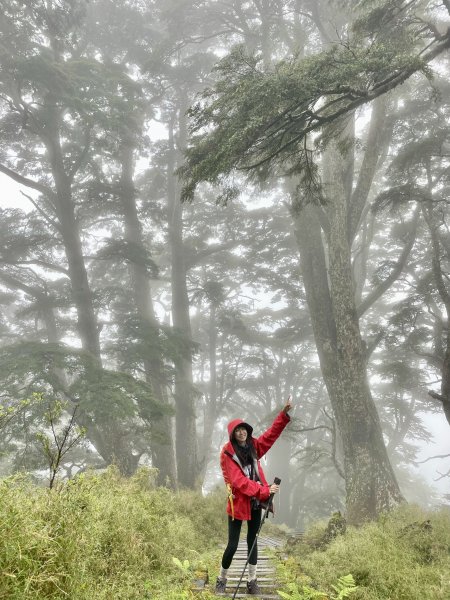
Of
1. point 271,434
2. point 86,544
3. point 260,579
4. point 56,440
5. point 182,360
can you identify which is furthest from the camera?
point 182,360

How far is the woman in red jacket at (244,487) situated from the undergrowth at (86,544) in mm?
609

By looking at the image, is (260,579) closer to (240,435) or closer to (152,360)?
(240,435)

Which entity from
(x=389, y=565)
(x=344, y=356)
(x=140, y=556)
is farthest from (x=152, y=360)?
(x=389, y=565)

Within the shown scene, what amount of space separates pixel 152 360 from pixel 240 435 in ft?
29.0

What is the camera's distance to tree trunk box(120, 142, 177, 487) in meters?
12.5

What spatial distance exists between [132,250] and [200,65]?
36.1 feet

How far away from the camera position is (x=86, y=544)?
316 cm

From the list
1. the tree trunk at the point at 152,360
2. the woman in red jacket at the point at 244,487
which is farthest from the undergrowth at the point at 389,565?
the tree trunk at the point at 152,360

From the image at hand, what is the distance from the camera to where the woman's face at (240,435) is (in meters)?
4.52

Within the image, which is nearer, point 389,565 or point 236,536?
point 389,565

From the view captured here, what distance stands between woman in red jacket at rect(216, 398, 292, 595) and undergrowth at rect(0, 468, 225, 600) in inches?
24.0

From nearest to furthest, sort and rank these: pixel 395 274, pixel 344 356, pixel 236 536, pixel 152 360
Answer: pixel 236 536 < pixel 344 356 < pixel 395 274 < pixel 152 360

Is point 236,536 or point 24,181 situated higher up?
point 24,181

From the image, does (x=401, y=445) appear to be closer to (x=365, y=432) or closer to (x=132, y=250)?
(x=365, y=432)
